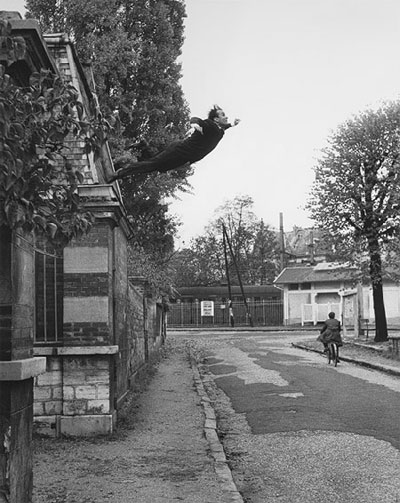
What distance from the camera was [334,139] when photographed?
27.5 m

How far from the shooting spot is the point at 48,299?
32.2 ft

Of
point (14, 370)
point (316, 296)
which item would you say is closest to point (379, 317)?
point (14, 370)

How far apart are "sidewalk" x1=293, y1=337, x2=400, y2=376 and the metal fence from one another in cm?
2418

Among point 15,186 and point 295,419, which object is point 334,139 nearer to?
point 295,419

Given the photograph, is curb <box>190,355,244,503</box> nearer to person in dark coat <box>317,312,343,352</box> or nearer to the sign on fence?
person in dark coat <box>317,312,343,352</box>

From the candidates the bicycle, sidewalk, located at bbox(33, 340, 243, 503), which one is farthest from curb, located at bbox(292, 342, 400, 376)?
sidewalk, located at bbox(33, 340, 243, 503)

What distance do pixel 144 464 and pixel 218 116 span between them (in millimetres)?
3806

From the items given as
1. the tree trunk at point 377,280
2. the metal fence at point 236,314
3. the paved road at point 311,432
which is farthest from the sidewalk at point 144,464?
the metal fence at point 236,314

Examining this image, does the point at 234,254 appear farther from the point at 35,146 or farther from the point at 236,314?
the point at 35,146

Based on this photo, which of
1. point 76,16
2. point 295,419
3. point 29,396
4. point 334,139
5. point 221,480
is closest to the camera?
point 29,396

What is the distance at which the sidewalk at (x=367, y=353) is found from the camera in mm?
19453

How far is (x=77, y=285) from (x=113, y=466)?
2.88 m

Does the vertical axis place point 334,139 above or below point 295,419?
above

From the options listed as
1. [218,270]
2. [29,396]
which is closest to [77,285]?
[29,396]
